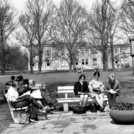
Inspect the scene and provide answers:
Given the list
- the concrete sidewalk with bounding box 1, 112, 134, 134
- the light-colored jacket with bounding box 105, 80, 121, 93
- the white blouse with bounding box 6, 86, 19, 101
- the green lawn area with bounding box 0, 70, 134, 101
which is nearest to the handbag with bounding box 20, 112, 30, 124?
the concrete sidewalk with bounding box 1, 112, 134, 134

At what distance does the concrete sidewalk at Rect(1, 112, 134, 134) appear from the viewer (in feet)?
21.2

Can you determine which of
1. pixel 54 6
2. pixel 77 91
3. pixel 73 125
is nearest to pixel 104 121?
pixel 73 125

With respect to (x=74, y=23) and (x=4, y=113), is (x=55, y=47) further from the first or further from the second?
(x=4, y=113)

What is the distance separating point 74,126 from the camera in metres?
7.04

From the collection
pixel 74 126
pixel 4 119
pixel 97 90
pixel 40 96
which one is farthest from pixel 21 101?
pixel 97 90

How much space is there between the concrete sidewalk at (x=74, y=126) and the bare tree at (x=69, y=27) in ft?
137

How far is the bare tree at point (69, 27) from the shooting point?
165ft

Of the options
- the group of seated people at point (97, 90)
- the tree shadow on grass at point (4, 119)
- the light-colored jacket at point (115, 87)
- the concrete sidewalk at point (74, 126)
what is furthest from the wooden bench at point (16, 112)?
the light-colored jacket at point (115, 87)

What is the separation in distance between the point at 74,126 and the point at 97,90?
2.98 m

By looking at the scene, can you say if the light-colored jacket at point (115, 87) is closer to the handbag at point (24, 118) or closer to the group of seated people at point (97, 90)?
the group of seated people at point (97, 90)

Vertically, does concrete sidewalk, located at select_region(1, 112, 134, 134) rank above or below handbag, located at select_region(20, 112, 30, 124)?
below

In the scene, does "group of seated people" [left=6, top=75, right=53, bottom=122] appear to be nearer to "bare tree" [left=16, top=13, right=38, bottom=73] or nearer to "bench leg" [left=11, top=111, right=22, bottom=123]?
"bench leg" [left=11, top=111, right=22, bottom=123]

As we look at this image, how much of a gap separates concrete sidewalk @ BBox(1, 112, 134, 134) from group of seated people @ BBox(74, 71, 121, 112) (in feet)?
2.75

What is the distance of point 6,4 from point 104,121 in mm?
35386
